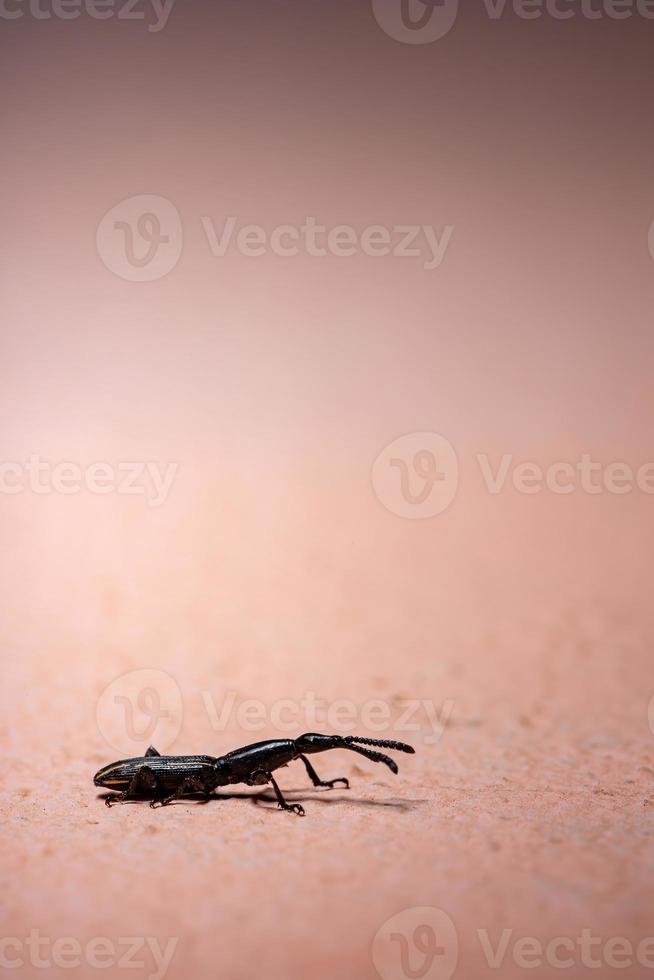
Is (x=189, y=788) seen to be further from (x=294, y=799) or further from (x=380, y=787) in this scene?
(x=380, y=787)

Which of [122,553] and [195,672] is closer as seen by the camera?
[195,672]

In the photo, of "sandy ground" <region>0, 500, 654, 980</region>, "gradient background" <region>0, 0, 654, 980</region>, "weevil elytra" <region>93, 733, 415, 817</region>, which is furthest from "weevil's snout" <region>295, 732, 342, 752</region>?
"gradient background" <region>0, 0, 654, 980</region>

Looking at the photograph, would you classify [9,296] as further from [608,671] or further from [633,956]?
[633,956]

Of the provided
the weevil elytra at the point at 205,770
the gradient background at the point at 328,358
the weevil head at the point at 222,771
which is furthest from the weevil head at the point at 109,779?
the gradient background at the point at 328,358

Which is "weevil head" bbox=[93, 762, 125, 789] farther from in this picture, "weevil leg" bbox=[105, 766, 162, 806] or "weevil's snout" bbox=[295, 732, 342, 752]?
"weevil's snout" bbox=[295, 732, 342, 752]

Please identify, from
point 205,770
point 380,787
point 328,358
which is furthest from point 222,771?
point 328,358

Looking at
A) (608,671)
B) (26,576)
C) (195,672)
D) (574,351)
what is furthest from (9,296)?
(608,671)

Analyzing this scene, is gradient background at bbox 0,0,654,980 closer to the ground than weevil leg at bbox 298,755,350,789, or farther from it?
farther from it
